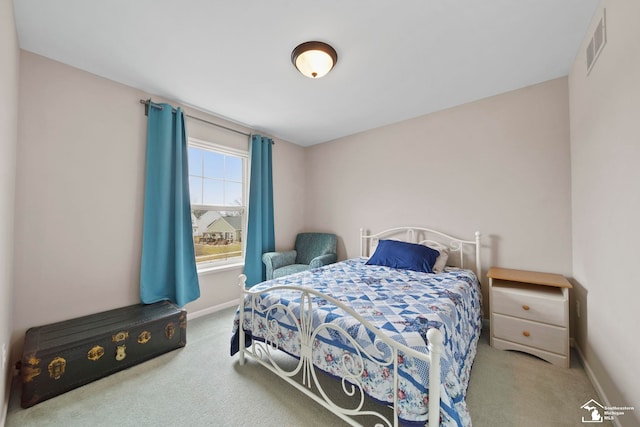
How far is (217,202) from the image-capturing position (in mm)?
3260

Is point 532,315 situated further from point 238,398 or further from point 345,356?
point 238,398

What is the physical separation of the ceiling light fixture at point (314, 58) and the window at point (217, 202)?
1733 mm

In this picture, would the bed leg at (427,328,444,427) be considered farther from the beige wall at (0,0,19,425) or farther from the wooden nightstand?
the beige wall at (0,0,19,425)

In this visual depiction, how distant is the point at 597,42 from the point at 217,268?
3990 millimetres

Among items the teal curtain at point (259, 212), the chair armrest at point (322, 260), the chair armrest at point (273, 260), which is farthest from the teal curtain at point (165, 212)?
the chair armrest at point (322, 260)

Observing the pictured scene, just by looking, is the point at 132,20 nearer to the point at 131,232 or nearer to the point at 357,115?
the point at 131,232

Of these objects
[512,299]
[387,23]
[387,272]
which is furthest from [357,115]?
[512,299]

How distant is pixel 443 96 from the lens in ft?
8.54

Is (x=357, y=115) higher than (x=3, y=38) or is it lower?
higher

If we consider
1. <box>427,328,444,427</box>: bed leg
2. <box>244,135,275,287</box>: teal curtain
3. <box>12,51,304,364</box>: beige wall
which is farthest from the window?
<box>427,328,444,427</box>: bed leg

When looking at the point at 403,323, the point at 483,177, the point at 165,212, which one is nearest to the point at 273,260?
the point at 165,212

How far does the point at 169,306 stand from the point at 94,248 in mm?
855

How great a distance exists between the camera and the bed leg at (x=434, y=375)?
987 mm

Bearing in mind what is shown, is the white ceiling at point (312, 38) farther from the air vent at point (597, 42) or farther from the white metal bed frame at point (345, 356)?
the white metal bed frame at point (345, 356)
